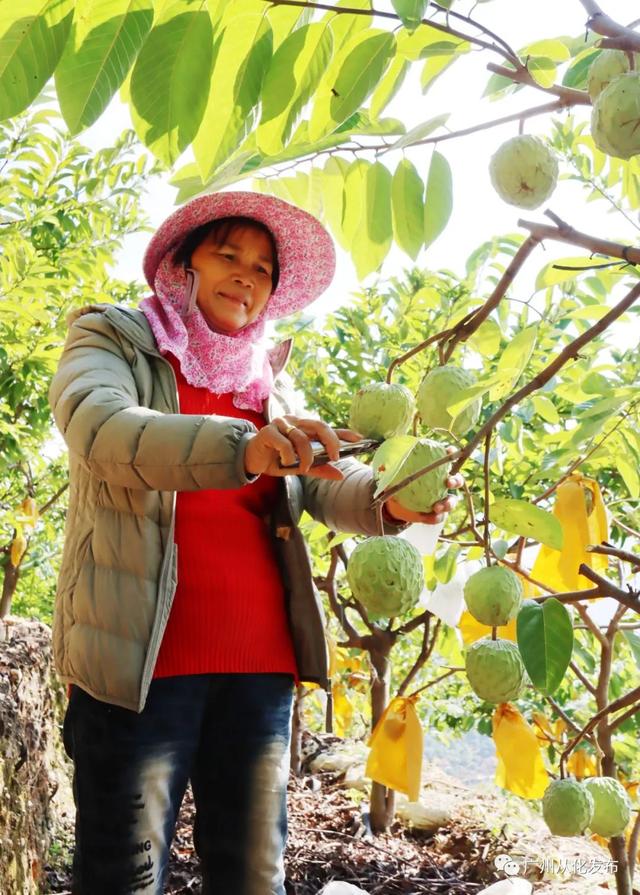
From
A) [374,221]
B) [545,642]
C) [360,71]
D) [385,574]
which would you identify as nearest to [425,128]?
[360,71]

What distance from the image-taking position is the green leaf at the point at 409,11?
83 centimetres

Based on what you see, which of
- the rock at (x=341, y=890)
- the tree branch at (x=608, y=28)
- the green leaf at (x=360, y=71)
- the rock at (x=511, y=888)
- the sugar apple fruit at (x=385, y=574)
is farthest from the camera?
the rock at (x=341, y=890)

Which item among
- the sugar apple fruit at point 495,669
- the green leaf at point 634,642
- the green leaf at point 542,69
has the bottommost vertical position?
the sugar apple fruit at point 495,669

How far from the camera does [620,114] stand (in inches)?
32.3

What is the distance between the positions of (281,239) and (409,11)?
1182 mm

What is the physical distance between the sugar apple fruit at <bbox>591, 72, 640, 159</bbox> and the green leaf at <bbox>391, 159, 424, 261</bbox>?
17.2 inches

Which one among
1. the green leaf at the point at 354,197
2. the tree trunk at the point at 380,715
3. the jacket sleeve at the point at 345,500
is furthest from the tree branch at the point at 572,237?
the tree trunk at the point at 380,715

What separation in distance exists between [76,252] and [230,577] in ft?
9.91

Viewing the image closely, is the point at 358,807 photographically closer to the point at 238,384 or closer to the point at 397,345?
the point at 397,345

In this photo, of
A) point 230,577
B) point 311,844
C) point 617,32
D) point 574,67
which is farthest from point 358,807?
point 617,32

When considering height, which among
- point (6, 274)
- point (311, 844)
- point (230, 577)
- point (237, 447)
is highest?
point (6, 274)

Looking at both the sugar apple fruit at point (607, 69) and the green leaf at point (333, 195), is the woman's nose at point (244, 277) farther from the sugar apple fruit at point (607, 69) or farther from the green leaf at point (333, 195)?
the sugar apple fruit at point (607, 69)

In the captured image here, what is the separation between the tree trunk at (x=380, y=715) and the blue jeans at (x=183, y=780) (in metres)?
1.89

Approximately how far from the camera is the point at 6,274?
3.19 meters
